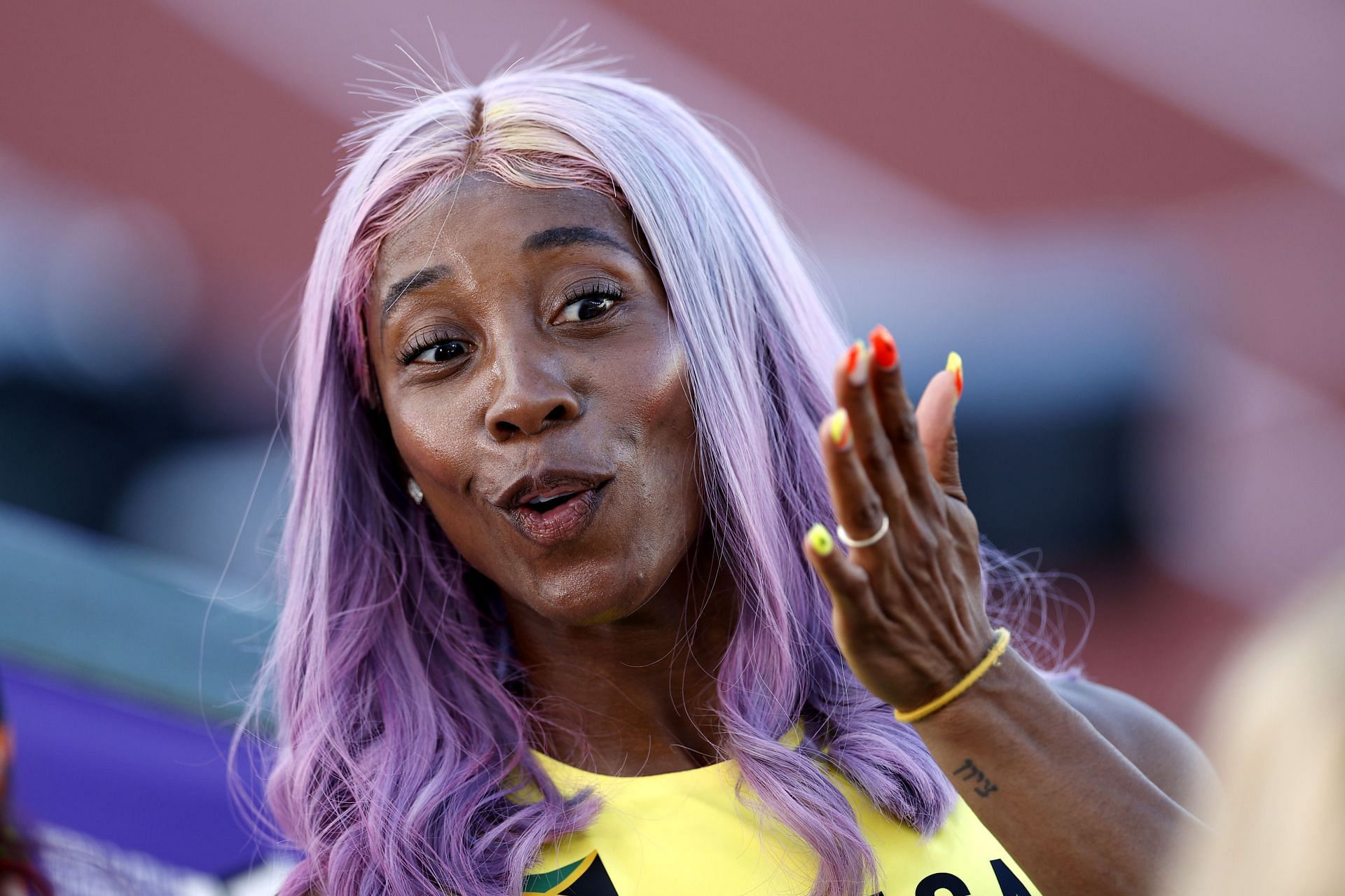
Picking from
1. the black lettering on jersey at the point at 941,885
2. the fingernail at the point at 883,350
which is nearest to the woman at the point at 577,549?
the black lettering on jersey at the point at 941,885

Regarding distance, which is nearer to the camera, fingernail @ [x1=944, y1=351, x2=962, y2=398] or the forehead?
fingernail @ [x1=944, y1=351, x2=962, y2=398]

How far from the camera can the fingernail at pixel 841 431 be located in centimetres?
134

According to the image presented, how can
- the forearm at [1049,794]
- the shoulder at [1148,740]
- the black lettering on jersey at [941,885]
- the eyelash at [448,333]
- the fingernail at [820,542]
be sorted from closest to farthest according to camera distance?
the fingernail at [820,542]
the forearm at [1049,794]
the black lettering on jersey at [941,885]
the eyelash at [448,333]
the shoulder at [1148,740]

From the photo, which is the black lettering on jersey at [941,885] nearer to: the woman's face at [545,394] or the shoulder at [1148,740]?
the shoulder at [1148,740]

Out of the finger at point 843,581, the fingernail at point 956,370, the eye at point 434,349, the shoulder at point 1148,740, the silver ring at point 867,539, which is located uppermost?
the fingernail at point 956,370

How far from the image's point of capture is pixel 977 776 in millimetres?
1433

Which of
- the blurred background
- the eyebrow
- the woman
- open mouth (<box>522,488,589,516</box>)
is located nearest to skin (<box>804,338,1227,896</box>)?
the woman

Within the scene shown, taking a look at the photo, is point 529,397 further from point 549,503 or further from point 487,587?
point 487,587

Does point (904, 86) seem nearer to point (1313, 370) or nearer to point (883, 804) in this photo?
point (1313, 370)

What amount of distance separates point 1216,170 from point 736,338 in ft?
29.0

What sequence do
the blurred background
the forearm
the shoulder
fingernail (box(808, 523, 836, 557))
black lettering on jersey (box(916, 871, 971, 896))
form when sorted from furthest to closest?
the blurred background
the shoulder
black lettering on jersey (box(916, 871, 971, 896))
the forearm
fingernail (box(808, 523, 836, 557))

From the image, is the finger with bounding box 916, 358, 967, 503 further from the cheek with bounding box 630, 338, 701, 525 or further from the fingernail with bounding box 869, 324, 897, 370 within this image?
the cheek with bounding box 630, 338, 701, 525

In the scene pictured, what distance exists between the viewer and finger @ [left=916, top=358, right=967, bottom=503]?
1500 millimetres

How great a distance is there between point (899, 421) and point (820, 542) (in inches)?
6.5
